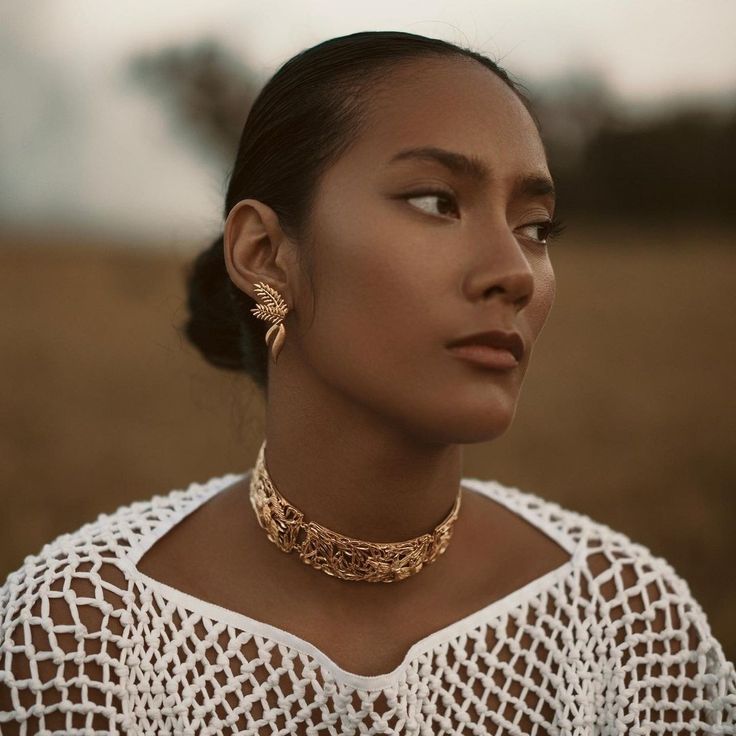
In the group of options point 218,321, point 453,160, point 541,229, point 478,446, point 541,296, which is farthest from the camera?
point 478,446

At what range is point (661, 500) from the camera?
8680 mm

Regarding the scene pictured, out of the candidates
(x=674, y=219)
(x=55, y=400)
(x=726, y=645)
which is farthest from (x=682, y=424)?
(x=674, y=219)

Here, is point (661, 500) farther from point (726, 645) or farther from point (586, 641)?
point (586, 641)

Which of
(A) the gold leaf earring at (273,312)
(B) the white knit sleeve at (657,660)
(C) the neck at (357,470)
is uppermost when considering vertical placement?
(A) the gold leaf earring at (273,312)

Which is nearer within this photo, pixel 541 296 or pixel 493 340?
pixel 493 340

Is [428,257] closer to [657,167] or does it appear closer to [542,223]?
[542,223]

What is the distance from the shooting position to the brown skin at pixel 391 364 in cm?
216

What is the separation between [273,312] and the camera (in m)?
2.45

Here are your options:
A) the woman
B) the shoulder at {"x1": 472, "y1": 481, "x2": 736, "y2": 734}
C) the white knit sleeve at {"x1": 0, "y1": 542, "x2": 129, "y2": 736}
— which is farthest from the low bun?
the shoulder at {"x1": 472, "y1": 481, "x2": 736, "y2": 734}

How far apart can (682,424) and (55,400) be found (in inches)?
306

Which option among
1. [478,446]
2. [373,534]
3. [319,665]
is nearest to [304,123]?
[373,534]

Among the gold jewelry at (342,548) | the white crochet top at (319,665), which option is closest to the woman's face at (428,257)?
the gold jewelry at (342,548)

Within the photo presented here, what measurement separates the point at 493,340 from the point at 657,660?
3.44 ft

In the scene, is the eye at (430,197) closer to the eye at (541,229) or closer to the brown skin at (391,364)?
the brown skin at (391,364)
